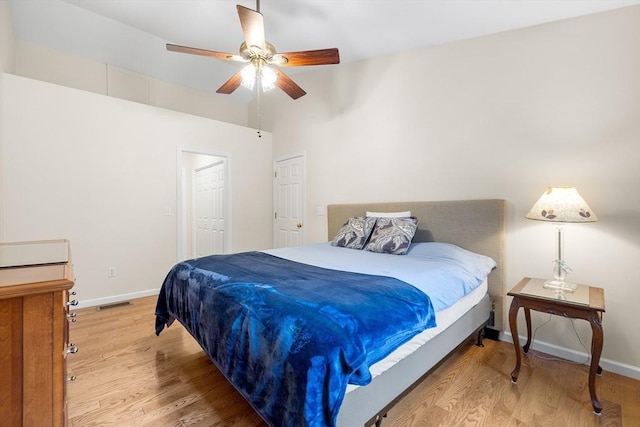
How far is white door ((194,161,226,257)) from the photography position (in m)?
4.77

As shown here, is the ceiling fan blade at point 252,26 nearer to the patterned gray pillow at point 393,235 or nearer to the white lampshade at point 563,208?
the patterned gray pillow at point 393,235

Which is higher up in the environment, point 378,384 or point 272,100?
point 272,100

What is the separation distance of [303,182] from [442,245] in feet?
7.87

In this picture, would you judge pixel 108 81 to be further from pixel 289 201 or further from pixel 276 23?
pixel 289 201

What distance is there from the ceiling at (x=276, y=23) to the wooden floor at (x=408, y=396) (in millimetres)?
2595

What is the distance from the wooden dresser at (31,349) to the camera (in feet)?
2.56

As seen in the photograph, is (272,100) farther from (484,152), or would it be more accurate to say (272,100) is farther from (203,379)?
(203,379)

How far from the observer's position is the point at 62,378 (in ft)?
2.87

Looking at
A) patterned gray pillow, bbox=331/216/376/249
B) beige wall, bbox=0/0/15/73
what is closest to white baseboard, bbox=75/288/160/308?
beige wall, bbox=0/0/15/73

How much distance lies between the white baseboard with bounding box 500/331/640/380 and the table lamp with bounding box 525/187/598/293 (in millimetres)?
592

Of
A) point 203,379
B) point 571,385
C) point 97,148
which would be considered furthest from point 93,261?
point 571,385

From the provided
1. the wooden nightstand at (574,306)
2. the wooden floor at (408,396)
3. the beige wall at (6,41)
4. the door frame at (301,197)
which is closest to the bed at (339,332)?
the wooden floor at (408,396)

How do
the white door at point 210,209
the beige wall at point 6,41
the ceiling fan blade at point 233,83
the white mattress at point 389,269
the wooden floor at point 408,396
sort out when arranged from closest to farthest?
1. the white mattress at point 389,269
2. the wooden floor at point 408,396
3. the ceiling fan blade at point 233,83
4. the beige wall at point 6,41
5. the white door at point 210,209

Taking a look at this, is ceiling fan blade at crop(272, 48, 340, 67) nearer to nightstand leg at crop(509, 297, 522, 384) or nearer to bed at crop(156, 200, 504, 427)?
bed at crop(156, 200, 504, 427)
